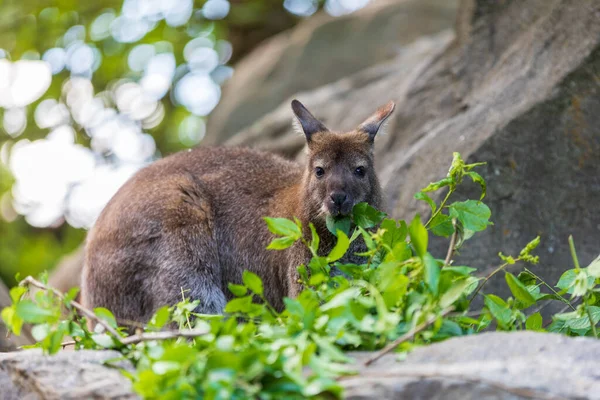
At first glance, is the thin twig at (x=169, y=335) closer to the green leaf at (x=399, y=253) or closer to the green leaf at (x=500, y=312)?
the green leaf at (x=399, y=253)

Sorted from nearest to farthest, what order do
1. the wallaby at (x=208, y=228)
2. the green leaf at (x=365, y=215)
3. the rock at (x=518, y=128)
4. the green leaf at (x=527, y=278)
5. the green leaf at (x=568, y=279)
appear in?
the green leaf at (x=568, y=279) < the green leaf at (x=527, y=278) < the green leaf at (x=365, y=215) < the wallaby at (x=208, y=228) < the rock at (x=518, y=128)

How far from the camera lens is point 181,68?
14188mm

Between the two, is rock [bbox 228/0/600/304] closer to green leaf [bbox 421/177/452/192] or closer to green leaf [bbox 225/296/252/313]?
green leaf [bbox 421/177/452/192]

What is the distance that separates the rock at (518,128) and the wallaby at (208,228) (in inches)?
37.9

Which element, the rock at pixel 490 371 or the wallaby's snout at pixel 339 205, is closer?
the rock at pixel 490 371

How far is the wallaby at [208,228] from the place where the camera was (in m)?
6.23

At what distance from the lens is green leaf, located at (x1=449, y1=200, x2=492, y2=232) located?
451cm

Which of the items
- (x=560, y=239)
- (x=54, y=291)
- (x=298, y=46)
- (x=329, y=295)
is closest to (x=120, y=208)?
(x=54, y=291)

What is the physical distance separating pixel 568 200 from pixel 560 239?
315 millimetres

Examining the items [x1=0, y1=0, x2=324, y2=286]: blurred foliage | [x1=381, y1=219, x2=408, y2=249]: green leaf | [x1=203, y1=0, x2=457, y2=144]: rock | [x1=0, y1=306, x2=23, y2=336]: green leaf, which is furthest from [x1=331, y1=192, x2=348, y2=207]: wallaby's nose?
[x1=0, y1=0, x2=324, y2=286]: blurred foliage

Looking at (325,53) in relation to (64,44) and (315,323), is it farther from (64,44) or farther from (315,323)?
(315,323)

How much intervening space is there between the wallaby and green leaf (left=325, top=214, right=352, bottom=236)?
25cm

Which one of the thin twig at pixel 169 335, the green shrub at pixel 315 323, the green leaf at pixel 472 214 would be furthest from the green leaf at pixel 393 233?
the thin twig at pixel 169 335

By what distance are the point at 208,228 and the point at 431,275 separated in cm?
316
